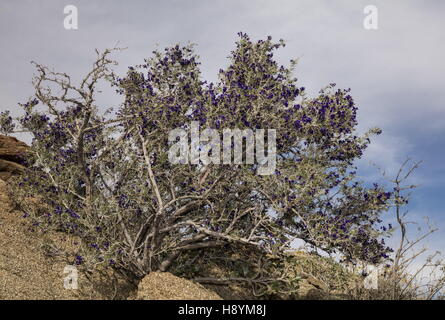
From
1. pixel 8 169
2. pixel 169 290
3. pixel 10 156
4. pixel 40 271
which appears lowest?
pixel 169 290

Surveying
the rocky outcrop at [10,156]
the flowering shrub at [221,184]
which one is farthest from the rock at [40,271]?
the rocky outcrop at [10,156]

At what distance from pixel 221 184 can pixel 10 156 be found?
1069 centimetres

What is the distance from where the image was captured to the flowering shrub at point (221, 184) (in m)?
11.9

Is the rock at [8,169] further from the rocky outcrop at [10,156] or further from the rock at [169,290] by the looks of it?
the rock at [169,290]

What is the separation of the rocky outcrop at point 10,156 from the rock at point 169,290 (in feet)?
32.1

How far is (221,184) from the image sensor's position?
12258 millimetres

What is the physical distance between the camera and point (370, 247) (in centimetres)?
1279

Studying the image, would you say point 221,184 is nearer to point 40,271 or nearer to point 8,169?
point 40,271

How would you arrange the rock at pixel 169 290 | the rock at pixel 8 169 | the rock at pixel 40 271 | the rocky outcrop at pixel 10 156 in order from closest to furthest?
1. the rock at pixel 169 290
2. the rock at pixel 40 271
3. the rock at pixel 8 169
4. the rocky outcrop at pixel 10 156

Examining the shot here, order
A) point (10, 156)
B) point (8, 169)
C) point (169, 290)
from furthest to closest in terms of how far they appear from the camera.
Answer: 1. point (10, 156)
2. point (8, 169)
3. point (169, 290)

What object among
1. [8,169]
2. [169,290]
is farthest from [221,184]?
[8,169]

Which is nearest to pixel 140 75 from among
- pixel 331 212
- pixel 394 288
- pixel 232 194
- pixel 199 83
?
pixel 199 83

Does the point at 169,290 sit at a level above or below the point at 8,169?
below

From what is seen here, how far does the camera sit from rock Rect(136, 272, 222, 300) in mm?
10531
